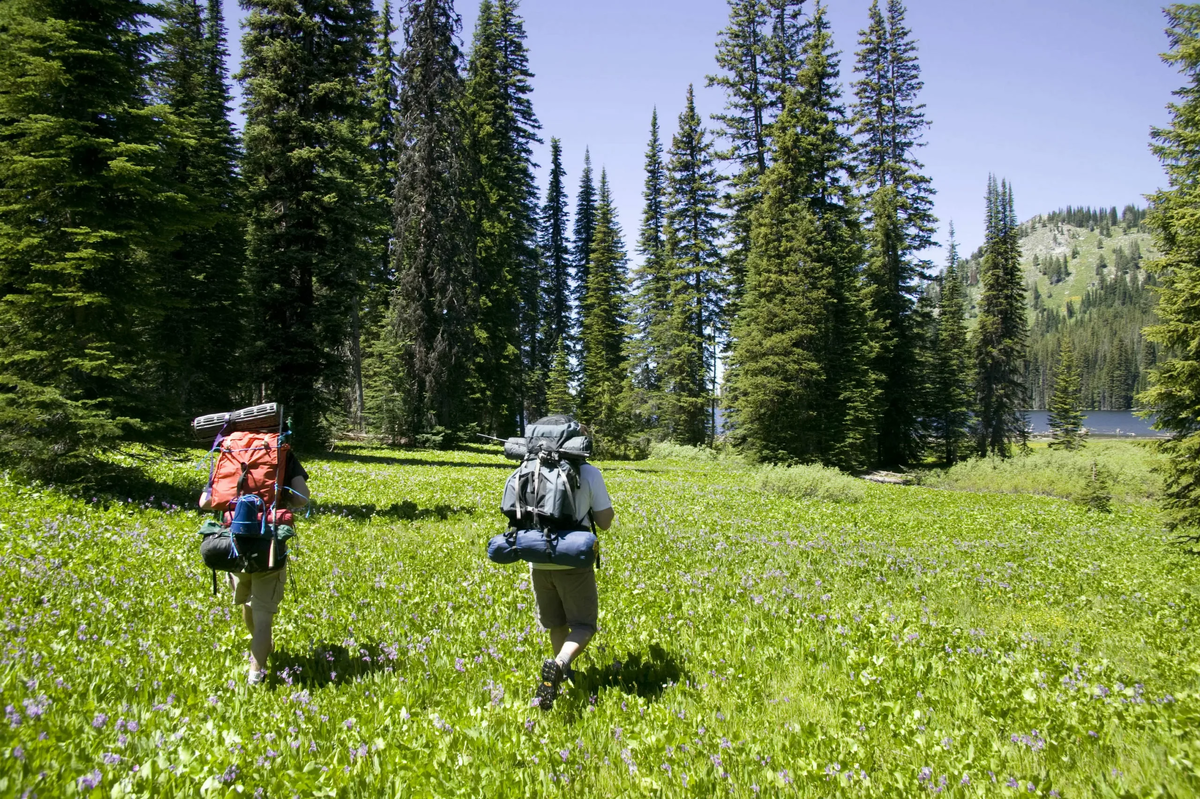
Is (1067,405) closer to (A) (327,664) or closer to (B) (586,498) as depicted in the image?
(B) (586,498)

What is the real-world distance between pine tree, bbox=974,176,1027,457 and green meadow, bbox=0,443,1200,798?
1557 inches

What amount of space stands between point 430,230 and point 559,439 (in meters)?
27.0

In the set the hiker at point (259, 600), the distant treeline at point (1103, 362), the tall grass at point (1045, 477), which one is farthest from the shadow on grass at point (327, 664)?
the distant treeline at point (1103, 362)

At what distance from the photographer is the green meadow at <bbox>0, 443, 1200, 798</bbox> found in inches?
146

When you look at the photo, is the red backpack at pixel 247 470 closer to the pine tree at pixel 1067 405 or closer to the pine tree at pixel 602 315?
the pine tree at pixel 602 315

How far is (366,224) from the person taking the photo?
24.0 metres

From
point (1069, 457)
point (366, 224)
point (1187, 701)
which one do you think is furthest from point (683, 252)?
point (1187, 701)

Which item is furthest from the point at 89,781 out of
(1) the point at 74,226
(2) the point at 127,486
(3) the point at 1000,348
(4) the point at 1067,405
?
(4) the point at 1067,405

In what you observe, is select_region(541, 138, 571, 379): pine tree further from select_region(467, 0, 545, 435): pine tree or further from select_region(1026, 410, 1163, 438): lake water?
select_region(1026, 410, 1163, 438): lake water

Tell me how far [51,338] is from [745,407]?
2726 centimetres

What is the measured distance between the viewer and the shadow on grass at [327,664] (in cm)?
501

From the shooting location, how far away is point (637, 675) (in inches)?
218

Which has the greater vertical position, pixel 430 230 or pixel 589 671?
pixel 430 230

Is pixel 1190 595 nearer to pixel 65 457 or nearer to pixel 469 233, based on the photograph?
pixel 65 457
